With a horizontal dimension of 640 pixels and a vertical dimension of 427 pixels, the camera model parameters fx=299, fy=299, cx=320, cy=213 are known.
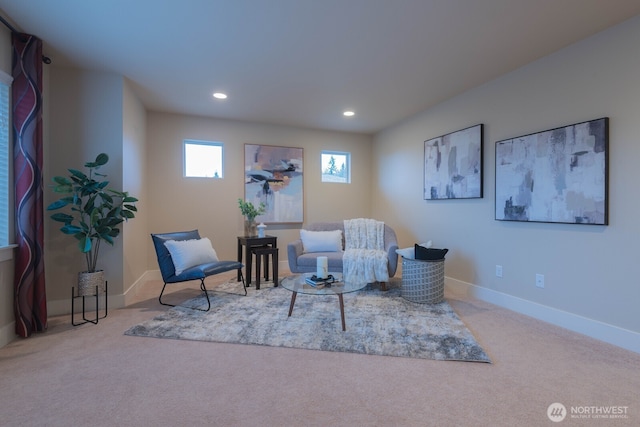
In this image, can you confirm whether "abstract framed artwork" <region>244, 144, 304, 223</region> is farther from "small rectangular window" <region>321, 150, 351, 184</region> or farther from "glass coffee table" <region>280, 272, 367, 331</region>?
"glass coffee table" <region>280, 272, 367, 331</region>

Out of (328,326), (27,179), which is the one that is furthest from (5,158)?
(328,326)

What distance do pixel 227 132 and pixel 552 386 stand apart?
185 inches

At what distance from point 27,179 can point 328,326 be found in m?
2.80

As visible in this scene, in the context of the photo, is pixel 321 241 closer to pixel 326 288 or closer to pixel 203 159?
pixel 326 288

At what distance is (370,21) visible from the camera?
2.21 metres

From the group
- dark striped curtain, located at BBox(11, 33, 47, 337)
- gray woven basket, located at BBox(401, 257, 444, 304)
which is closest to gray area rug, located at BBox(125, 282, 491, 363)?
gray woven basket, located at BBox(401, 257, 444, 304)

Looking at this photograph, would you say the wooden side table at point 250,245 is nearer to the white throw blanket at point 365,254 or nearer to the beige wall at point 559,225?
the white throw blanket at point 365,254

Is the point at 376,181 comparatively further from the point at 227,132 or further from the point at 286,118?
the point at 227,132

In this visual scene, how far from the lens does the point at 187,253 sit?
330 cm

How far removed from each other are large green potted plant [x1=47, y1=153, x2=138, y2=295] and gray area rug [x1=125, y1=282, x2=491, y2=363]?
0.72 meters

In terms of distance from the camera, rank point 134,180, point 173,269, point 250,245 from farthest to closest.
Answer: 1. point 250,245
2. point 134,180
3. point 173,269

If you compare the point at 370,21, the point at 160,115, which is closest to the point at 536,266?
the point at 370,21

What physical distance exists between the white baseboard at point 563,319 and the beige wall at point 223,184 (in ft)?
8.81

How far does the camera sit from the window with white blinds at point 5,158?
7.74 feet
